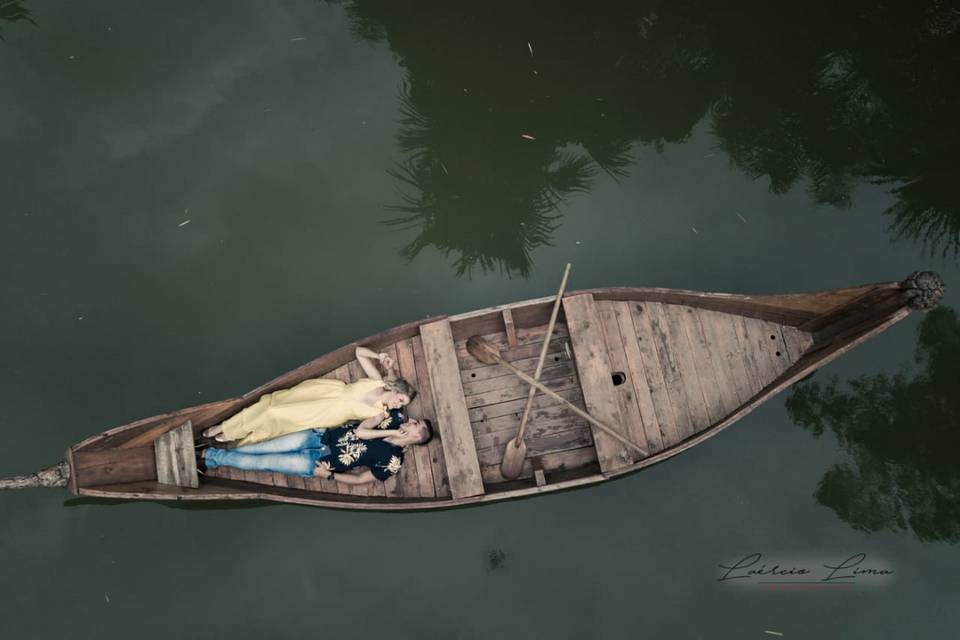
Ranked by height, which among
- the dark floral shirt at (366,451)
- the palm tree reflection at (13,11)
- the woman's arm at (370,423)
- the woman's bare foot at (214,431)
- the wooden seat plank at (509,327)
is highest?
the palm tree reflection at (13,11)

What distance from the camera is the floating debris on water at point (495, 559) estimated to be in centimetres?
907

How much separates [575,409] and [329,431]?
8.87ft

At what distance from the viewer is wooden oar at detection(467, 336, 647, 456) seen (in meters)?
7.65

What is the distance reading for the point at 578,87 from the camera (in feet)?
33.5

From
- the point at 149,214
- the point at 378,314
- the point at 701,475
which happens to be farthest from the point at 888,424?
the point at 149,214

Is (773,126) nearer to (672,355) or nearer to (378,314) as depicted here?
(672,355)

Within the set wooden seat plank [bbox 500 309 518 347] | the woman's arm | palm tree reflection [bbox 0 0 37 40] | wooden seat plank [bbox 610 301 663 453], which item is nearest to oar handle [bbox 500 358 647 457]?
wooden seat plank [bbox 610 301 663 453]

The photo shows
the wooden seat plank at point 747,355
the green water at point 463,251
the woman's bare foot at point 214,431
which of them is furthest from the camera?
the green water at point 463,251

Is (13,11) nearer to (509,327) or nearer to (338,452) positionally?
(338,452)

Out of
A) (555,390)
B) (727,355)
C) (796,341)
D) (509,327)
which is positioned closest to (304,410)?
(509,327)

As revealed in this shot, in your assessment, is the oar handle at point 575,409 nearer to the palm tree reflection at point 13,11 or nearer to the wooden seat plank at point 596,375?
the wooden seat plank at point 596,375

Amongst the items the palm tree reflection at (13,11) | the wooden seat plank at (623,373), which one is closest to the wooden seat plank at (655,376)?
the wooden seat plank at (623,373)

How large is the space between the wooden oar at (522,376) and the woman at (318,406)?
3.04ft

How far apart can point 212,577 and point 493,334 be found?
4.70 m
